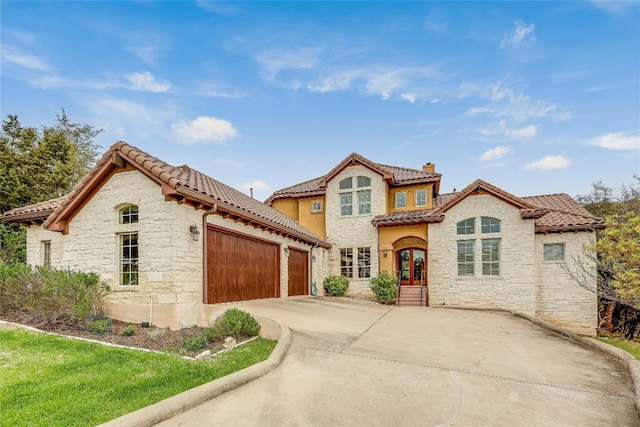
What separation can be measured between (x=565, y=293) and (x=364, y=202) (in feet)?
32.2

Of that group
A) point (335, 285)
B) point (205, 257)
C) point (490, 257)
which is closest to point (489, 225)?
point (490, 257)

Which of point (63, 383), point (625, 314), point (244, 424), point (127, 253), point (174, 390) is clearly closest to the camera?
point (244, 424)

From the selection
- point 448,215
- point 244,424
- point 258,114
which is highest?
point 258,114

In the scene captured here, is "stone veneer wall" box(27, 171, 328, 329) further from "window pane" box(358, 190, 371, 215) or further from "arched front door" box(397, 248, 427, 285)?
"arched front door" box(397, 248, 427, 285)

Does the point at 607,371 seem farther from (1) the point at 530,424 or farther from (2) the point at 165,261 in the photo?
(2) the point at 165,261

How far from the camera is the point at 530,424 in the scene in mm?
3803

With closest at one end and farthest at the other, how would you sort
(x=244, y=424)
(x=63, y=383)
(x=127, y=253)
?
(x=244, y=424) → (x=63, y=383) → (x=127, y=253)

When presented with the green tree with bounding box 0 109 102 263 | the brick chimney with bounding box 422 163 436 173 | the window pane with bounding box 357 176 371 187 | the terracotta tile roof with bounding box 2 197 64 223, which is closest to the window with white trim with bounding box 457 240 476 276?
the window pane with bounding box 357 176 371 187

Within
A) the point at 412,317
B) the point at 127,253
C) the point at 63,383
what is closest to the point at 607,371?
the point at 412,317

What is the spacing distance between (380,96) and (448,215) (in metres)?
6.52

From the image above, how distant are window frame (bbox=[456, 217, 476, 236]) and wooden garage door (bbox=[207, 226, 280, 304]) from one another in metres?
8.40

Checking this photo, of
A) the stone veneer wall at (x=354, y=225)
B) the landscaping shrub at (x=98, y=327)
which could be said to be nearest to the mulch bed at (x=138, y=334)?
the landscaping shrub at (x=98, y=327)

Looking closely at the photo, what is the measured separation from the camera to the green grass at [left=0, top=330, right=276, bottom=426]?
3762 mm

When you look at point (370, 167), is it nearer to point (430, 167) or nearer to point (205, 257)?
point (430, 167)
